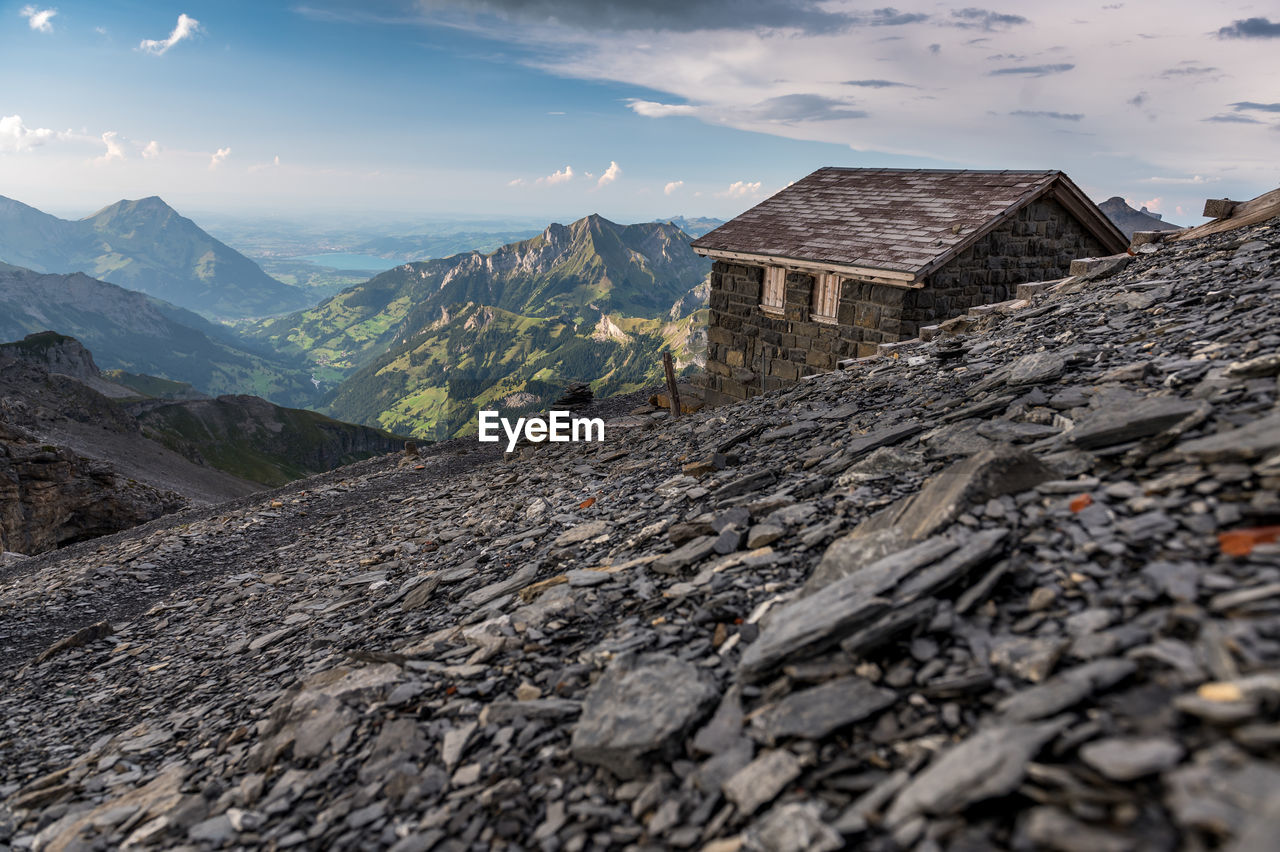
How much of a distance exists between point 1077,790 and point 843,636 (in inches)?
72.6

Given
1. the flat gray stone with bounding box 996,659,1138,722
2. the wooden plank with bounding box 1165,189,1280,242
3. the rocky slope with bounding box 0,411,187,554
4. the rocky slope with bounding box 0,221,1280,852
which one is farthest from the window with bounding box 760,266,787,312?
the rocky slope with bounding box 0,411,187,554

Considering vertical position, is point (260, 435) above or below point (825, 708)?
below

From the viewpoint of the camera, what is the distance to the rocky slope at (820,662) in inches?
140

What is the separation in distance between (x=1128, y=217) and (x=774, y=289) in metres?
142

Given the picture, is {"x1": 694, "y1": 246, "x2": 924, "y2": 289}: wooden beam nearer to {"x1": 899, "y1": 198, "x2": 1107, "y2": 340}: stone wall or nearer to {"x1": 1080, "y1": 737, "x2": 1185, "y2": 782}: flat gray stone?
{"x1": 899, "y1": 198, "x2": 1107, "y2": 340}: stone wall

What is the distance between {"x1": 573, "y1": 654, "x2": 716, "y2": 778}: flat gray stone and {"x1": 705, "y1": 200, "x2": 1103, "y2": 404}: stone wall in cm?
1683

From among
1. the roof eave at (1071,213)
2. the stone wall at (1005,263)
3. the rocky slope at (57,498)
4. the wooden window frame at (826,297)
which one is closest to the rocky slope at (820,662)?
the roof eave at (1071,213)

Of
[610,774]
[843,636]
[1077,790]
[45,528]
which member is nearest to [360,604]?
[610,774]

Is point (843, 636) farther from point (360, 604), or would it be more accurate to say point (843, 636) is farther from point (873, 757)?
point (360, 604)

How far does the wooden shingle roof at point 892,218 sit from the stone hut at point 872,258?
5 cm

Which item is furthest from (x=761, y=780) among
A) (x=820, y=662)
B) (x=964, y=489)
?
(x=964, y=489)

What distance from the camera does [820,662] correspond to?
4.94 meters

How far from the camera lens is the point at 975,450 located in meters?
7.89

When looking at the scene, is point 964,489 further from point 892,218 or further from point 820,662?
point 892,218
